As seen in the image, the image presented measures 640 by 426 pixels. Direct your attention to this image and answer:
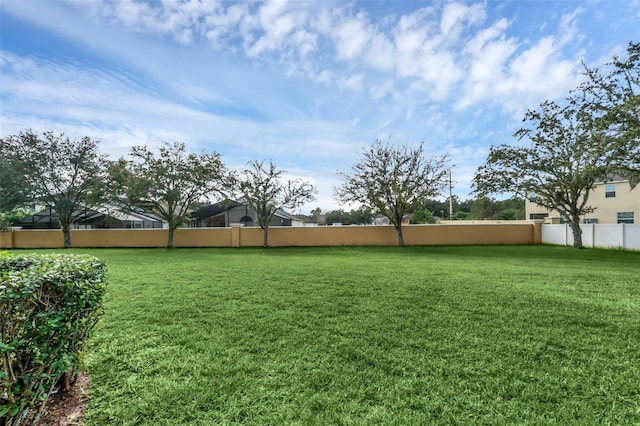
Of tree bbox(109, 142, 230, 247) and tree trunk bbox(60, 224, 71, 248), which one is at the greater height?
tree bbox(109, 142, 230, 247)

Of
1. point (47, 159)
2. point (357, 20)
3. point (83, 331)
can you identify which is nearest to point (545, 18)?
point (357, 20)

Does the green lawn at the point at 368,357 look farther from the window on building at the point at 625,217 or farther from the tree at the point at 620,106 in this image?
the window on building at the point at 625,217

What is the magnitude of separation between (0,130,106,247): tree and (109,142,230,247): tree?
1689 millimetres

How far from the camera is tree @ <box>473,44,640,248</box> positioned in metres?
9.48

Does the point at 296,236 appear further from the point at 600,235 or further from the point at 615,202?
the point at 615,202

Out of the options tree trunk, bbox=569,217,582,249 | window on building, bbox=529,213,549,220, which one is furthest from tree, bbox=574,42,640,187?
window on building, bbox=529,213,549,220

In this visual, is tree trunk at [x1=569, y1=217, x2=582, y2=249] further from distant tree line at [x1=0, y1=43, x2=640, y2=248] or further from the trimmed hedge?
the trimmed hedge

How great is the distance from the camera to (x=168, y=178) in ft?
50.2

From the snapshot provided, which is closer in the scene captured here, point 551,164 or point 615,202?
point 551,164

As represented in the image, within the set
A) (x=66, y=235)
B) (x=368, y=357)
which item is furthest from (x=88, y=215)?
(x=368, y=357)

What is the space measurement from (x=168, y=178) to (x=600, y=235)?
67.6 feet

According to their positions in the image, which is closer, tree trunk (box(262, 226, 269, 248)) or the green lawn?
the green lawn

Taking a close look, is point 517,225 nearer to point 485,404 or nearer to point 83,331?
point 485,404

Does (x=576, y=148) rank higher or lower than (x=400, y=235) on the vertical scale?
higher
